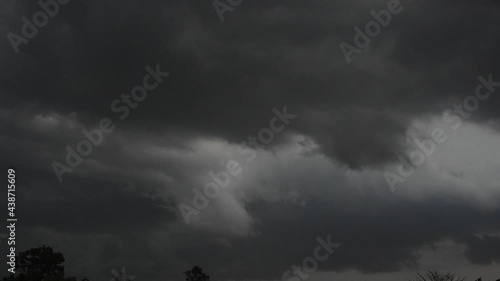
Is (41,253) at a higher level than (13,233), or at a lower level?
higher

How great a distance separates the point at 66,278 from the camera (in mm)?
67188

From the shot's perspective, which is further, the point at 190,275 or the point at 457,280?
the point at 190,275

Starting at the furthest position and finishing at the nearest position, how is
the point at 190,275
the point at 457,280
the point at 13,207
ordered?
the point at 190,275 < the point at 457,280 < the point at 13,207

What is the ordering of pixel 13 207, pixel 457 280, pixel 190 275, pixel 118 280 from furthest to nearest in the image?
pixel 190 275
pixel 118 280
pixel 457 280
pixel 13 207

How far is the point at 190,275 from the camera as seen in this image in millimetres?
123250

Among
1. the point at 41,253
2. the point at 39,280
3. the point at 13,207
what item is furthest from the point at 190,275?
the point at 13,207

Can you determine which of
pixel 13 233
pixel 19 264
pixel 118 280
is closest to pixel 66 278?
pixel 118 280

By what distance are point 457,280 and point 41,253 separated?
86442 millimetres

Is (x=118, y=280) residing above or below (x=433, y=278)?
above

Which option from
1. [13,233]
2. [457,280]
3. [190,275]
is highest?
[190,275]

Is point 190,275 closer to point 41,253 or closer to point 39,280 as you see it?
point 41,253

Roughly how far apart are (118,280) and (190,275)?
3874 cm

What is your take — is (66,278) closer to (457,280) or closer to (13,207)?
(13,207)

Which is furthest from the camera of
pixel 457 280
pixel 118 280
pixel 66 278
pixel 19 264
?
pixel 19 264
